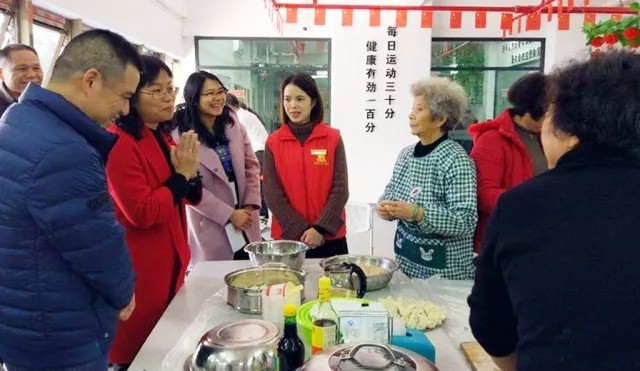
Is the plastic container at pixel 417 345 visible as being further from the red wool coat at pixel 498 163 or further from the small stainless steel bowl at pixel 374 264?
the red wool coat at pixel 498 163

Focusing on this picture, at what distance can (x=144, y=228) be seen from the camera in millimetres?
1609

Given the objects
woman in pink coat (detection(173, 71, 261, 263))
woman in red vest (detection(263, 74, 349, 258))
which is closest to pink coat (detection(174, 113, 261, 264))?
woman in pink coat (detection(173, 71, 261, 263))

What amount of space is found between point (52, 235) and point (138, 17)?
3.96 metres

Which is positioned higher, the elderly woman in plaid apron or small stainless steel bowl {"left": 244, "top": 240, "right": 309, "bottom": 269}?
the elderly woman in plaid apron

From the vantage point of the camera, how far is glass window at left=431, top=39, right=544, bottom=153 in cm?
611

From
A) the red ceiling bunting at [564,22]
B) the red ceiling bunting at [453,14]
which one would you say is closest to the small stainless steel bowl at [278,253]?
the red ceiling bunting at [453,14]

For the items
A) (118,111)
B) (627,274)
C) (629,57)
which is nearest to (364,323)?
(627,274)

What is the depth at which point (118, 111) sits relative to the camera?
4.32 feet

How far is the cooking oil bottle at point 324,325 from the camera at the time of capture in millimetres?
1049

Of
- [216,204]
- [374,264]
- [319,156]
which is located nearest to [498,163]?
[374,264]

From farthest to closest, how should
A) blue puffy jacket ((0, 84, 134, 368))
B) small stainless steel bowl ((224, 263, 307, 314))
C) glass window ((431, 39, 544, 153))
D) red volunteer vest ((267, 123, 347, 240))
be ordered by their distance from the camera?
glass window ((431, 39, 544, 153))
red volunteer vest ((267, 123, 347, 240))
small stainless steel bowl ((224, 263, 307, 314))
blue puffy jacket ((0, 84, 134, 368))

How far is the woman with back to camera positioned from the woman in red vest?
1.39 meters

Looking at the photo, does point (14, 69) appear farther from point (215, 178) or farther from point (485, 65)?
point (485, 65)

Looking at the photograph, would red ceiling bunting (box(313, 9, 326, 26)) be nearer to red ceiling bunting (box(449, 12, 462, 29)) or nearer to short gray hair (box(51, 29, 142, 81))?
red ceiling bunting (box(449, 12, 462, 29))
